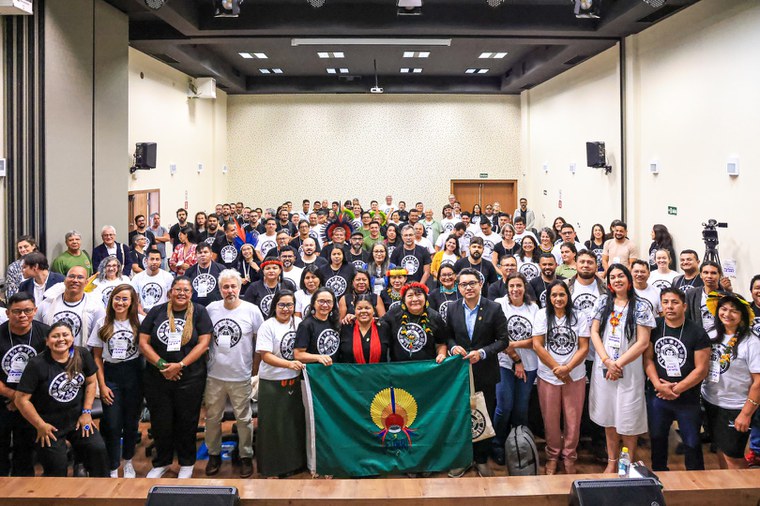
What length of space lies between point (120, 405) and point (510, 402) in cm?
298

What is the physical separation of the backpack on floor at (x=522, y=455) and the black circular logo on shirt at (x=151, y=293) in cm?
367

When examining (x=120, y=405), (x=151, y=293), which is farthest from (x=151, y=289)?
(x=120, y=405)

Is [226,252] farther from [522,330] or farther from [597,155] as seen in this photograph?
[597,155]

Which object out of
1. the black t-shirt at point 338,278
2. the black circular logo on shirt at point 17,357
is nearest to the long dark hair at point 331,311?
the black t-shirt at point 338,278

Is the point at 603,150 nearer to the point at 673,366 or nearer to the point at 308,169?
the point at 673,366

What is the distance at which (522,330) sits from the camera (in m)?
4.67

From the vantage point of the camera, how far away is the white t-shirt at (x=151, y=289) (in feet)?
19.2

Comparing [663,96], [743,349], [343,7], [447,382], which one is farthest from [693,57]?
[447,382]

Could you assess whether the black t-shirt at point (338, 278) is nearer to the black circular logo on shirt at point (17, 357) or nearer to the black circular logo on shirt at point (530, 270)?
the black circular logo on shirt at point (530, 270)

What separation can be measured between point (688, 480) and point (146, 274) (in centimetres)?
516

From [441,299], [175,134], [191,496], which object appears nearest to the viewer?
[191,496]

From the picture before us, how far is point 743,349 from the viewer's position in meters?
3.94

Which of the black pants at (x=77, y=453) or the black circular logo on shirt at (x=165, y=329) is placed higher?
the black circular logo on shirt at (x=165, y=329)

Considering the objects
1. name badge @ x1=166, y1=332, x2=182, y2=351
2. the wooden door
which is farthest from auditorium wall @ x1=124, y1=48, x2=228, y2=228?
the wooden door
